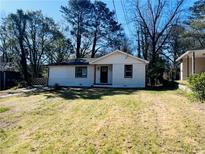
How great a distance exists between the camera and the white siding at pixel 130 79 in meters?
23.8

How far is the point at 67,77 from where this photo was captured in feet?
87.4

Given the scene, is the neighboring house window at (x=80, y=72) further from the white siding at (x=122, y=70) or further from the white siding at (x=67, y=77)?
the white siding at (x=122, y=70)

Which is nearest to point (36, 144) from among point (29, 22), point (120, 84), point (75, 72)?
point (120, 84)

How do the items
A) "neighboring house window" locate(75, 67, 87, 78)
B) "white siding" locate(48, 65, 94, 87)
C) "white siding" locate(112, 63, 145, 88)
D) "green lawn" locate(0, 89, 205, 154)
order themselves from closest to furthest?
1. "green lawn" locate(0, 89, 205, 154)
2. "white siding" locate(112, 63, 145, 88)
3. "white siding" locate(48, 65, 94, 87)
4. "neighboring house window" locate(75, 67, 87, 78)

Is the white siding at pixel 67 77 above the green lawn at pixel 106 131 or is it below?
above

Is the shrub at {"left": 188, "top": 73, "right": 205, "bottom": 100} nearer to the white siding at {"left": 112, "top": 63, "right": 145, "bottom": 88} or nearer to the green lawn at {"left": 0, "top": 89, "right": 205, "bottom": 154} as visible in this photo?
the green lawn at {"left": 0, "top": 89, "right": 205, "bottom": 154}

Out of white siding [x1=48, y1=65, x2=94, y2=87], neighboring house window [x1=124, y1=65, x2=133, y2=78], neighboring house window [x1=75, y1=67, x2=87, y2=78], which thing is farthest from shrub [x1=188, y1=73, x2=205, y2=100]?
neighboring house window [x1=75, y1=67, x2=87, y2=78]

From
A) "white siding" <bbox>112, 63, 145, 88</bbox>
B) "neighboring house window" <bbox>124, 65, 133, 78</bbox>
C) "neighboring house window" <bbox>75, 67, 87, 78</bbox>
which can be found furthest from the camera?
"neighboring house window" <bbox>75, 67, 87, 78</bbox>

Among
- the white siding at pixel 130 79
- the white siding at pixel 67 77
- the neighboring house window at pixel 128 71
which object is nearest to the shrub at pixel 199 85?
the white siding at pixel 130 79

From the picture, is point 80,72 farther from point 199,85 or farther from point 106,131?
point 106,131

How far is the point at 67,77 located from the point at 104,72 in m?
4.11

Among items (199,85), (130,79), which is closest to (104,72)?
(130,79)

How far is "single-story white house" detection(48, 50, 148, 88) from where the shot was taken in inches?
940

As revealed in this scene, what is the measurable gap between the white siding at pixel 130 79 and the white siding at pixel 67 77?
2770 millimetres
